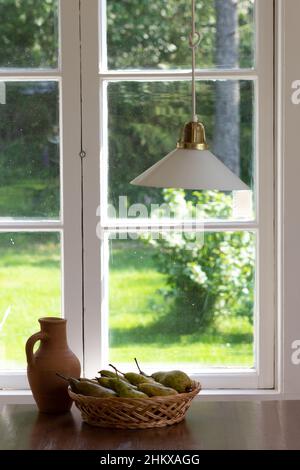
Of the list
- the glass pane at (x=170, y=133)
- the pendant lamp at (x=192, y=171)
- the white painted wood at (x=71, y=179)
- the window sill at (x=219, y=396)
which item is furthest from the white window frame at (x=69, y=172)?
the pendant lamp at (x=192, y=171)

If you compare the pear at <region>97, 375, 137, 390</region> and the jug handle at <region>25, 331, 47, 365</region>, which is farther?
the jug handle at <region>25, 331, 47, 365</region>

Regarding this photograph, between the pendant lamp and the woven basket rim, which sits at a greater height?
the pendant lamp

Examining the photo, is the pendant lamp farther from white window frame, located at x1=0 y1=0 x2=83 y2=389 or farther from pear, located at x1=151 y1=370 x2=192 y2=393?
white window frame, located at x1=0 y1=0 x2=83 y2=389

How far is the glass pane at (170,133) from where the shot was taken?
3525 mm

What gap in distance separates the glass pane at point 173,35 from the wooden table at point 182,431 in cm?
139

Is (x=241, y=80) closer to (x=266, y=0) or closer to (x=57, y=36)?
(x=266, y=0)

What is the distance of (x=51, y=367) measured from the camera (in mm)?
2857

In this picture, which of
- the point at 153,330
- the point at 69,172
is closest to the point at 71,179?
the point at 69,172

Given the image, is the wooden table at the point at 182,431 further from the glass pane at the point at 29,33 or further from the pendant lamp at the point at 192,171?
the glass pane at the point at 29,33

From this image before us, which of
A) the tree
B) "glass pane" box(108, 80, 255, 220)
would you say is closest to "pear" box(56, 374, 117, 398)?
"glass pane" box(108, 80, 255, 220)

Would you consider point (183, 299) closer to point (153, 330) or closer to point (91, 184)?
point (153, 330)

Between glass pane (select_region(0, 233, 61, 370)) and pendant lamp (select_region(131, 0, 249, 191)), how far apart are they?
1.19m

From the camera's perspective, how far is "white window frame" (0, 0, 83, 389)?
3469mm
